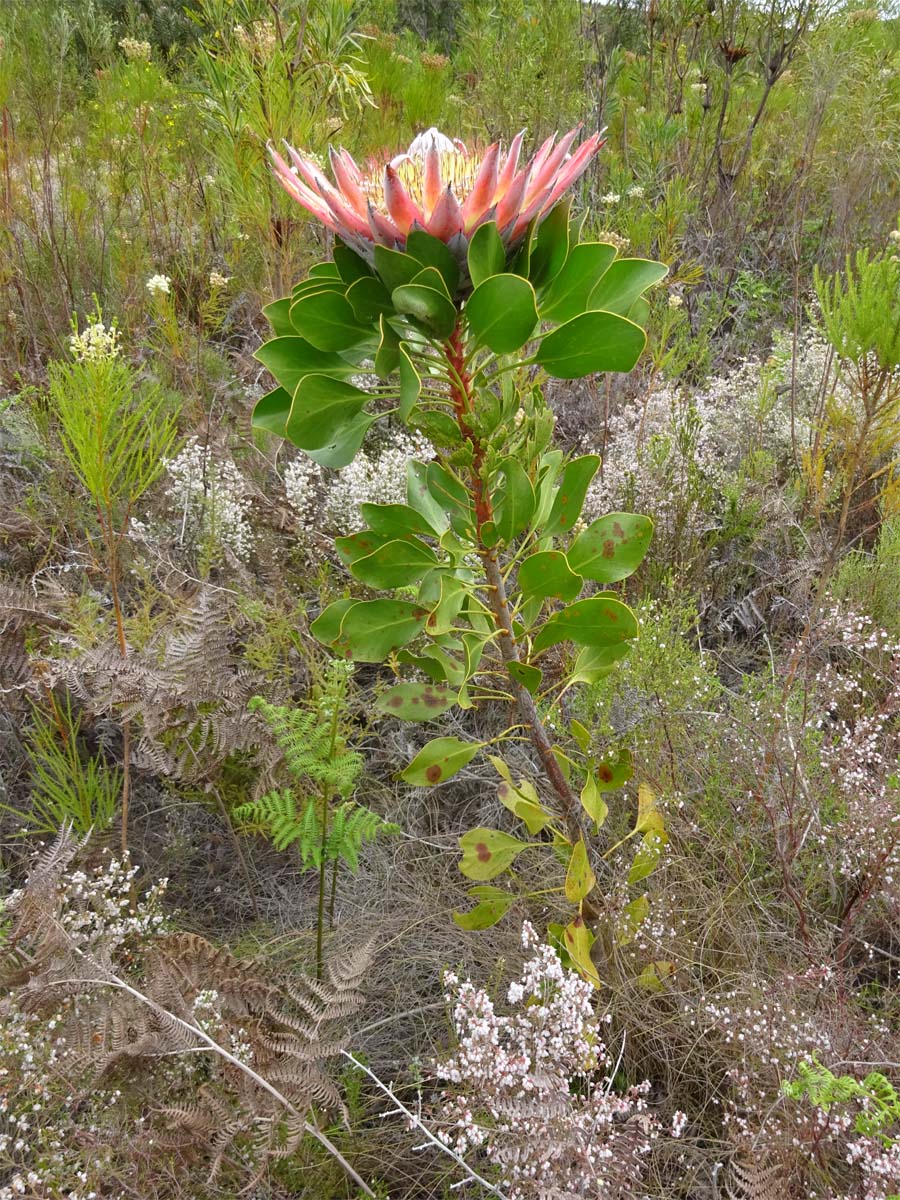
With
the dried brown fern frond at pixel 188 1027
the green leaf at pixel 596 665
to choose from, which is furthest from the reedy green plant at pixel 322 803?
the green leaf at pixel 596 665

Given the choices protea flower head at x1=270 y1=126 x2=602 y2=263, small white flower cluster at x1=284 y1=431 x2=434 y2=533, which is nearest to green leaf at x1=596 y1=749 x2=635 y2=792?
protea flower head at x1=270 y1=126 x2=602 y2=263

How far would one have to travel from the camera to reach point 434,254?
885 mm

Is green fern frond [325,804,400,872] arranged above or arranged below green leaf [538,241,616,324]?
below

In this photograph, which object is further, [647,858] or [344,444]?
[647,858]

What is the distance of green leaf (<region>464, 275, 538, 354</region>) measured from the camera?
0.83 metres

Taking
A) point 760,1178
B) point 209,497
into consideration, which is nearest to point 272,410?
point 760,1178

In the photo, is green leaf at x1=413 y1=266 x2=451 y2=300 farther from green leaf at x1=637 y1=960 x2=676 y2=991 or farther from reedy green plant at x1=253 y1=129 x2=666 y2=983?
green leaf at x1=637 y1=960 x2=676 y2=991

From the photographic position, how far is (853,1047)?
1.28m

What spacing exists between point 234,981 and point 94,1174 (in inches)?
11.7

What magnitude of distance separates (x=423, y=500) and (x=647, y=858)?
755 mm

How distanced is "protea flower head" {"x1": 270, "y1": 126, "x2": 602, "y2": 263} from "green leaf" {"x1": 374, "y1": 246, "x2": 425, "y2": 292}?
0.05 m

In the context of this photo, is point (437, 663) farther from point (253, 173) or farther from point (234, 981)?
point (253, 173)

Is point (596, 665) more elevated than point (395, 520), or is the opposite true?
point (395, 520)

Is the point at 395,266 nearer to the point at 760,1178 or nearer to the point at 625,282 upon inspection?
the point at 625,282
